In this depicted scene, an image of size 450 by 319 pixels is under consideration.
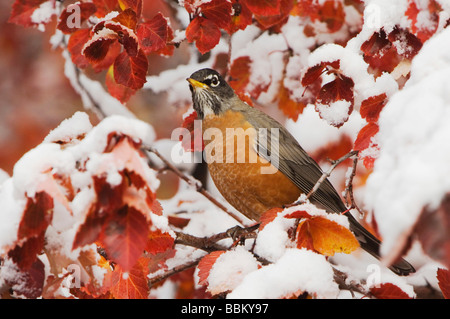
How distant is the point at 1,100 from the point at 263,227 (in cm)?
493

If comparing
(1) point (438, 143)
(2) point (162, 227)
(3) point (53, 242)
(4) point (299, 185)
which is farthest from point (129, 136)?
(4) point (299, 185)

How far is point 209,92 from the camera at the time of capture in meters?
3.19

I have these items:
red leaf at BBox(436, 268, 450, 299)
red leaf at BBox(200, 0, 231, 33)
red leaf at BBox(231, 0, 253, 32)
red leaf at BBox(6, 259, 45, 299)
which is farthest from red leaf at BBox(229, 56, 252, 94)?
red leaf at BBox(6, 259, 45, 299)

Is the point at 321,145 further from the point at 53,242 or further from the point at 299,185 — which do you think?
the point at 53,242

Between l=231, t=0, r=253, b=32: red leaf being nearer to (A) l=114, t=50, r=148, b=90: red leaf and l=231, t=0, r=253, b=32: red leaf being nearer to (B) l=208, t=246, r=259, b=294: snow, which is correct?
(A) l=114, t=50, r=148, b=90: red leaf

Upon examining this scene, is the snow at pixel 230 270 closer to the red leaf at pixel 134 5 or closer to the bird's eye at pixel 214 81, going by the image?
the red leaf at pixel 134 5

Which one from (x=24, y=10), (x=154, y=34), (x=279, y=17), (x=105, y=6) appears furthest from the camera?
(x=279, y=17)

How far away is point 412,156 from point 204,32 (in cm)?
138

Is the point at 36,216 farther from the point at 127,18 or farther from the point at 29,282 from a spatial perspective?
the point at 127,18

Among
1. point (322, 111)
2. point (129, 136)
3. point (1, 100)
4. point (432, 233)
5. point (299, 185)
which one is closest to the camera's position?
point (432, 233)

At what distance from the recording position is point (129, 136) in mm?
1242

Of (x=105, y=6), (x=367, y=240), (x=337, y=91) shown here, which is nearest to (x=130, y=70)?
(x=105, y=6)

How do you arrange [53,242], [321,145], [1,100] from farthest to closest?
[1,100] < [321,145] < [53,242]

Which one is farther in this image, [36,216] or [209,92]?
[209,92]
